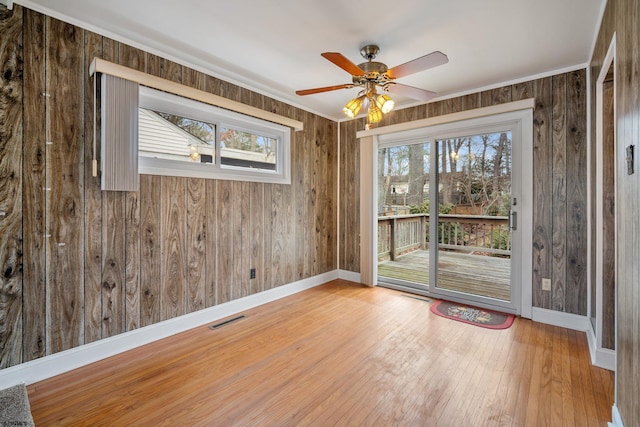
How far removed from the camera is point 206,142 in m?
2.99

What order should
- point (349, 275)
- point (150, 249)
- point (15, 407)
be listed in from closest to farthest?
point (15, 407) → point (150, 249) → point (349, 275)

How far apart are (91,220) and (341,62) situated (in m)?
2.22

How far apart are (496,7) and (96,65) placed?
2866 mm

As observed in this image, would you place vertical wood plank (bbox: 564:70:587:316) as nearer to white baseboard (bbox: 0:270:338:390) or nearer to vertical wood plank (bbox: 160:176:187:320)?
white baseboard (bbox: 0:270:338:390)

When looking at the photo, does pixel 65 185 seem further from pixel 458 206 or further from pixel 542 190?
pixel 542 190

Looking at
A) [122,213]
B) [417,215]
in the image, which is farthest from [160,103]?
[417,215]

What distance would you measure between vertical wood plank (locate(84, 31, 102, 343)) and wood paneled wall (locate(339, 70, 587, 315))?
391cm

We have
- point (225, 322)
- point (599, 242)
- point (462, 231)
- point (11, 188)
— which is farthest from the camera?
point (462, 231)

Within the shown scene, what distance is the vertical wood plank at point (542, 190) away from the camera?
9.48ft

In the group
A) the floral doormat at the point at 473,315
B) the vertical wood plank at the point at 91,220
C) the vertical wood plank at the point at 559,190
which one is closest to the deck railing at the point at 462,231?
the vertical wood plank at the point at 559,190

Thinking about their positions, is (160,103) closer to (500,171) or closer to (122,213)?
(122,213)

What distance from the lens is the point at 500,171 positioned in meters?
3.24

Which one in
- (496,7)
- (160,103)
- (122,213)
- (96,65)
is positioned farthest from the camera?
(160,103)

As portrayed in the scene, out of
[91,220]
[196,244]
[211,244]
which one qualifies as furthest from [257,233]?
[91,220]
